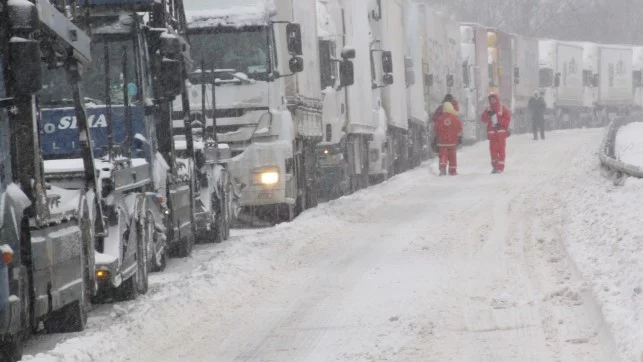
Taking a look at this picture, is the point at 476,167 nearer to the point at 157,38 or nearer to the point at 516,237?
the point at 516,237

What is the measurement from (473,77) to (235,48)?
104 ft

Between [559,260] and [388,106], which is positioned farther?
[388,106]

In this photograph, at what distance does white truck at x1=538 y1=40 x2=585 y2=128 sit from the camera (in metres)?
65.8

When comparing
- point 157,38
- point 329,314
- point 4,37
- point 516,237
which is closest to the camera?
point 4,37

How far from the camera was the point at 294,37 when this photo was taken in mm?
19469

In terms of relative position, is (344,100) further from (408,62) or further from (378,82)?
(408,62)

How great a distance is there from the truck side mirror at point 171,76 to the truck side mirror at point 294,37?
17.8 ft

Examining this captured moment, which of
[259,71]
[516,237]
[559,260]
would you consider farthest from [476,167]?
[559,260]

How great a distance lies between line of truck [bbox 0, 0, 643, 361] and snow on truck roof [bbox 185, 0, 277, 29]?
0.8 inches

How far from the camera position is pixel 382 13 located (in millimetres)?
32312

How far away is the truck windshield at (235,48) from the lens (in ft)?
64.0

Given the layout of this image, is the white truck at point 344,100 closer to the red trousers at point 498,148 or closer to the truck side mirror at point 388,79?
the truck side mirror at point 388,79

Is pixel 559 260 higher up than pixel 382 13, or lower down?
lower down

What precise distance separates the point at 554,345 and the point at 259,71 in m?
10.9
